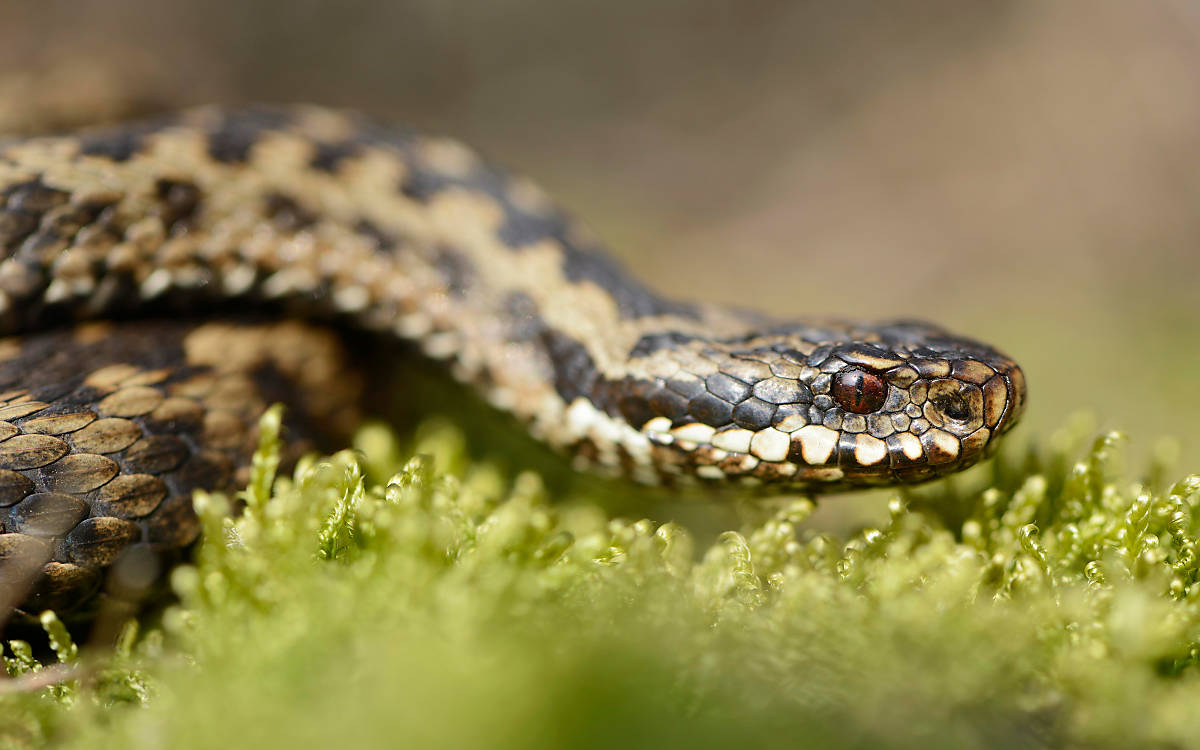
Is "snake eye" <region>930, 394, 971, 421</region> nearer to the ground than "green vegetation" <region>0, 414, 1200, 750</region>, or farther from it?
farther from it

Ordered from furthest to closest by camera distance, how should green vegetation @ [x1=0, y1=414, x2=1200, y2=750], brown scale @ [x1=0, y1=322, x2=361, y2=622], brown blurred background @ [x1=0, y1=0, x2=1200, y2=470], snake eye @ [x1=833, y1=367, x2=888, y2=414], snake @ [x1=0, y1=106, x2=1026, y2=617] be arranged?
brown blurred background @ [x1=0, y1=0, x2=1200, y2=470] < snake eye @ [x1=833, y1=367, x2=888, y2=414] < snake @ [x1=0, y1=106, x2=1026, y2=617] < brown scale @ [x1=0, y1=322, x2=361, y2=622] < green vegetation @ [x1=0, y1=414, x2=1200, y2=750]

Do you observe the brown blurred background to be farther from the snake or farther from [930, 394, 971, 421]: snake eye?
[930, 394, 971, 421]: snake eye

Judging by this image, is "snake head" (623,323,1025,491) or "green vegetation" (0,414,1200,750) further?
"snake head" (623,323,1025,491)

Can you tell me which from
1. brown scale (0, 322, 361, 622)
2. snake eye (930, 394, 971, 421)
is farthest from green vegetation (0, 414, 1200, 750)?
snake eye (930, 394, 971, 421)

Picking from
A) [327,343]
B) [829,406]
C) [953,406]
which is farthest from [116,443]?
[953,406]

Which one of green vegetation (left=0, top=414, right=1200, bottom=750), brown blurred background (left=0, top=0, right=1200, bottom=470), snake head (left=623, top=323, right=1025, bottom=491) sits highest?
brown blurred background (left=0, top=0, right=1200, bottom=470)

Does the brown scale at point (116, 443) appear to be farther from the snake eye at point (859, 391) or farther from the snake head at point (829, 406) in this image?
the snake eye at point (859, 391)

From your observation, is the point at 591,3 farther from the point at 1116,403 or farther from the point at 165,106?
the point at 1116,403
